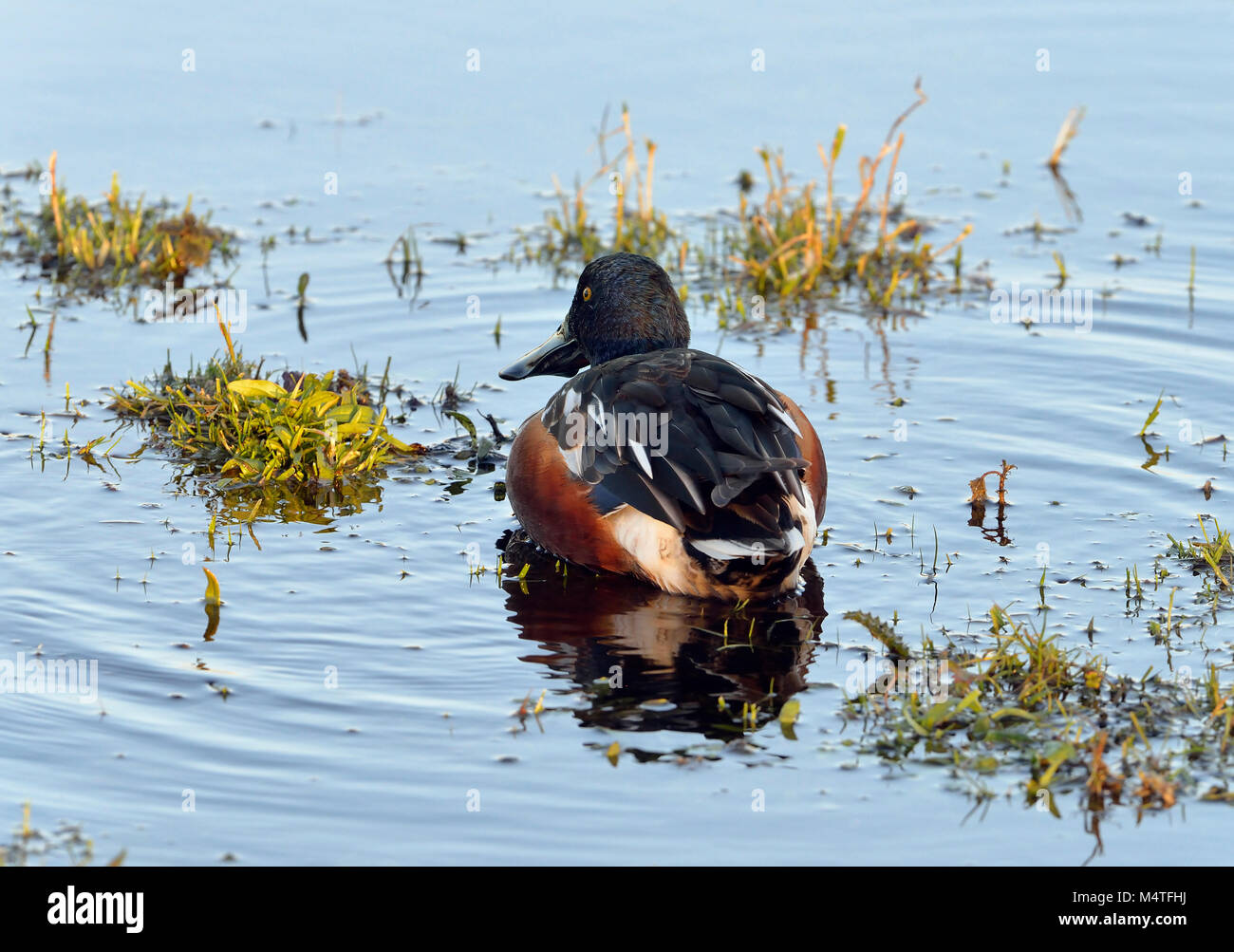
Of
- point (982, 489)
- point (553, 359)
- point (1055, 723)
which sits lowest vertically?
point (1055, 723)

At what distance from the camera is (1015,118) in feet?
40.2

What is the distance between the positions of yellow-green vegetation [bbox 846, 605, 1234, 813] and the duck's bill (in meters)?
2.69

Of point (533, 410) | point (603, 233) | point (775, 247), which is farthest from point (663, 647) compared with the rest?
point (603, 233)

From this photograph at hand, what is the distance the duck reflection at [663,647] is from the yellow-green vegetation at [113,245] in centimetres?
435

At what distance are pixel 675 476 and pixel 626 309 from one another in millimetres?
1619

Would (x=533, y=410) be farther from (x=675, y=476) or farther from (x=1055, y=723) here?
(x=1055, y=723)

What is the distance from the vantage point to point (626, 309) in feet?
23.8

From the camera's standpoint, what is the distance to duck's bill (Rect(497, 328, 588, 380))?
7621 millimetres

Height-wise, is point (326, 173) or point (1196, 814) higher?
point (326, 173)

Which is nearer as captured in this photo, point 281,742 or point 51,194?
point 281,742

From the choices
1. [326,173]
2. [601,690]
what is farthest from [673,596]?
[326,173]

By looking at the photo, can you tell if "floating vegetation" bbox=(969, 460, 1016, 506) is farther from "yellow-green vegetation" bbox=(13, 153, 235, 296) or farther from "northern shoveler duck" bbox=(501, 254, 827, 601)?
"yellow-green vegetation" bbox=(13, 153, 235, 296)
